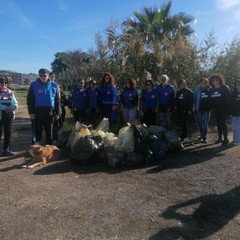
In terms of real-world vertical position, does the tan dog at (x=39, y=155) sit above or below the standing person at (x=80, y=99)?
below

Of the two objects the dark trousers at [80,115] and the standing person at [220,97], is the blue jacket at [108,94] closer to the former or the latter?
the dark trousers at [80,115]

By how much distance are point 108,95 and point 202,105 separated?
2355 mm

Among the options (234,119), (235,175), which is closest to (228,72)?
(234,119)

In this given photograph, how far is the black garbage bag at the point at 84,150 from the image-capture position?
677 centimetres

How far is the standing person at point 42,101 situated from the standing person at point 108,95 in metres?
1.65

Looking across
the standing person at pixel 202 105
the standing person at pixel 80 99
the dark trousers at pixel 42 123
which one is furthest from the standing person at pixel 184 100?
the dark trousers at pixel 42 123

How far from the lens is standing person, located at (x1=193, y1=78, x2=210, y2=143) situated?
8.77m

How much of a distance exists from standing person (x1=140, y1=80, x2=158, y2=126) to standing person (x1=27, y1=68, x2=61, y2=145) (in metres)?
2.41

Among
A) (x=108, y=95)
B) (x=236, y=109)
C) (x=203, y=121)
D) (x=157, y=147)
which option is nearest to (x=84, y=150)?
(x=157, y=147)

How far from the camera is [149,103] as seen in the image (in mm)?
8891

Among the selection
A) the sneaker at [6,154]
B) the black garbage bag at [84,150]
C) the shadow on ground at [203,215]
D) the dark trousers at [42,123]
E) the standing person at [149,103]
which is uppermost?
the standing person at [149,103]

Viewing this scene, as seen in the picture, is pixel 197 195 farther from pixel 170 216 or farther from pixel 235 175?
pixel 235 175

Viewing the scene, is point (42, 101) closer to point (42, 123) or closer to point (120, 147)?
point (42, 123)

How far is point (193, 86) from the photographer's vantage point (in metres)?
11.9
